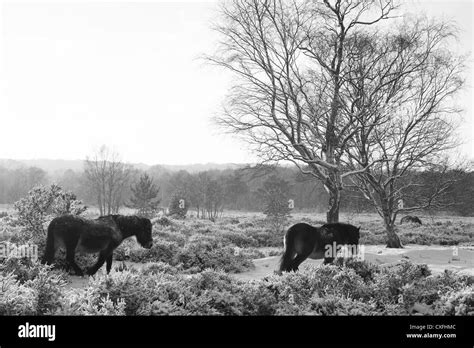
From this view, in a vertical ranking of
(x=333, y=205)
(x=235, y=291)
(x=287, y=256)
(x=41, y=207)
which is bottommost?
(x=235, y=291)

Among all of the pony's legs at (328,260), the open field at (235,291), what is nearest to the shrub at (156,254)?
the open field at (235,291)

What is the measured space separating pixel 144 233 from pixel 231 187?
451 inches

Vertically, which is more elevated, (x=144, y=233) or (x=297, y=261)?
(x=144, y=233)

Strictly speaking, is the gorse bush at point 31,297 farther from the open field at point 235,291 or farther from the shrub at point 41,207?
the shrub at point 41,207

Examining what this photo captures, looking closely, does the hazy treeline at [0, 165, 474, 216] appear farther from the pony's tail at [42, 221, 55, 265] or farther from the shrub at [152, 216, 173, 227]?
the pony's tail at [42, 221, 55, 265]

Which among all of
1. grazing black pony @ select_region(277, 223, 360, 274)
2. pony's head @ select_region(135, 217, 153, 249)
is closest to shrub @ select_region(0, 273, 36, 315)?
pony's head @ select_region(135, 217, 153, 249)

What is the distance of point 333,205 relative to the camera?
32.9 feet

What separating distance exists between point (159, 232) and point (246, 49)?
8.11 m

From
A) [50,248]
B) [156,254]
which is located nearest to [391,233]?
[156,254]

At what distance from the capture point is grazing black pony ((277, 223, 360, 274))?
779cm

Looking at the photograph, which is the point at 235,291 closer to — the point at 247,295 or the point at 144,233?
the point at 247,295
